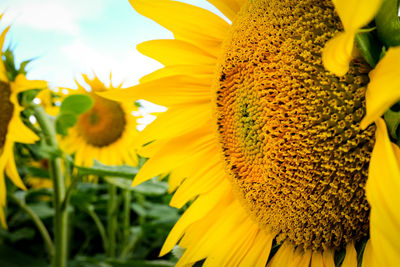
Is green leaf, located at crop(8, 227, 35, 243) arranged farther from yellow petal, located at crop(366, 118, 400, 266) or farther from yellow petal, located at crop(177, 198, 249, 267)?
yellow petal, located at crop(366, 118, 400, 266)

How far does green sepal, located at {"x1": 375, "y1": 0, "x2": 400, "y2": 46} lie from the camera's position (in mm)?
557

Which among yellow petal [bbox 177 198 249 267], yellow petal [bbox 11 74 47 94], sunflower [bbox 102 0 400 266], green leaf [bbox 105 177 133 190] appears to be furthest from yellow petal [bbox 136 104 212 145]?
yellow petal [bbox 11 74 47 94]

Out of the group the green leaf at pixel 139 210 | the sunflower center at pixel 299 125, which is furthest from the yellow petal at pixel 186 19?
the green leaf at pixel 139 210

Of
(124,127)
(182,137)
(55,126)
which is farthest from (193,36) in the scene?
(124,127)

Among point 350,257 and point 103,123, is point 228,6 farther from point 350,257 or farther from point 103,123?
point 103,123

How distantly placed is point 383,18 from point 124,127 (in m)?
2.48

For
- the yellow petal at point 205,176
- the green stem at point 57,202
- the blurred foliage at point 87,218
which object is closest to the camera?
the yellow petal at point 205,176

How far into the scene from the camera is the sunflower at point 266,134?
0.68 metres

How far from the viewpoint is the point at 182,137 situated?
1.02 metres

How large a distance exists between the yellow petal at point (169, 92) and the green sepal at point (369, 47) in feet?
1.56

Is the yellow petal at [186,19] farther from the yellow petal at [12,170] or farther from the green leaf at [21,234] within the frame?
the green leaf at [21,234]

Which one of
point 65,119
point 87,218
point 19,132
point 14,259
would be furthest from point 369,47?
point 87,218

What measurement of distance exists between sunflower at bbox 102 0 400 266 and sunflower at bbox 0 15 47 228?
2.54 ft

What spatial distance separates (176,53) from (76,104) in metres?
0.94
